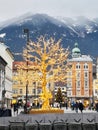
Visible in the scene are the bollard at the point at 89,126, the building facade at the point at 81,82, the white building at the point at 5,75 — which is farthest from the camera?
the building facade at the point at 81,82

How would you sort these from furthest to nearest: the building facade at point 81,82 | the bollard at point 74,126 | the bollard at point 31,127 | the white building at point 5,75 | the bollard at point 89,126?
the building facade at point 81,82, the white building at point 5,75, the bollard at point 31,127, the bollard at point 74,126, the bollard at point 89,126

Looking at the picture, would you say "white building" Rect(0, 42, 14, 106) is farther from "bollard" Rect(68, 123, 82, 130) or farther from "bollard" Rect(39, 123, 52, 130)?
"bollard" Rect(68, 123, 82, 130)

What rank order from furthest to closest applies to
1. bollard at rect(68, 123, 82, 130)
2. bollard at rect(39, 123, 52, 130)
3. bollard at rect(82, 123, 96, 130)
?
bollard at rect(39, 123, 52, 130)
bollard at rect(68, 123, 82, 130)
bollard at rect(82, 123, 96, 130)

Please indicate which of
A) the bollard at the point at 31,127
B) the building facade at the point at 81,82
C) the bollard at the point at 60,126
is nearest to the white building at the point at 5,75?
the building facade at the point at 81,82

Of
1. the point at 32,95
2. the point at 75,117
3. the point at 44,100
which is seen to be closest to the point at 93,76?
the point at 32,95

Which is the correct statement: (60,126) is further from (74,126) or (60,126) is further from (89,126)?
(89,126)

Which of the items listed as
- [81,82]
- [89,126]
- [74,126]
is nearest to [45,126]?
[74,126]

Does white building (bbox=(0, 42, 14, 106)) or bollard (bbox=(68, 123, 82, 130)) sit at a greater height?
white building (bbox=(0, 42, 14, 106))

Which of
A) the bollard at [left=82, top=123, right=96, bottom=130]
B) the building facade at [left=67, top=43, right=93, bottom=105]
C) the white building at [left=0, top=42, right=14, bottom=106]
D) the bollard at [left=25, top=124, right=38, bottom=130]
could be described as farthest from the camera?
the building facade at [left=67, top=43, right=93, bottom=105]

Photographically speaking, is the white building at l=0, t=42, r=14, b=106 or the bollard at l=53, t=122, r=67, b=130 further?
the white building at l=0, t=42, r=14, b=106

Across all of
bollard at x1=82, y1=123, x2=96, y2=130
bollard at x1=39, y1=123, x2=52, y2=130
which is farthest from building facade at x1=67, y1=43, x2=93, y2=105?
bollard at x1=82, y1=123, x2=96, y2=130

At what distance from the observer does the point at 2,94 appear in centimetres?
9344

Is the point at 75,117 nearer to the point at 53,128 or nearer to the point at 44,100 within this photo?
the point at 53,128

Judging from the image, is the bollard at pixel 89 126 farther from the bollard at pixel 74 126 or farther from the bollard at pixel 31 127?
the bollard at pixel 31 127
